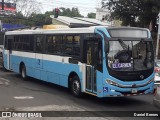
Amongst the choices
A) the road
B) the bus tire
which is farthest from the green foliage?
the road

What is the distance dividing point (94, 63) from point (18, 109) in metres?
3.21

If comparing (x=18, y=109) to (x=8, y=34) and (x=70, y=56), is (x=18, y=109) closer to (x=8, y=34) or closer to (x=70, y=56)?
(x=70, y=56)

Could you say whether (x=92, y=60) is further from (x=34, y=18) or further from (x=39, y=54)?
(x=34, y=18)

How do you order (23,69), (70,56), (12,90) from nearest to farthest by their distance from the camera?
(70,56) → (12,90) → (23,69)

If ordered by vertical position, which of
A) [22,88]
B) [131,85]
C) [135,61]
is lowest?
[22,88]

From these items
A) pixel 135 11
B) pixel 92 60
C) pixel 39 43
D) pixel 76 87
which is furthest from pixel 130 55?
pixel 135 11

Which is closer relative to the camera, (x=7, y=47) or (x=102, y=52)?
(x=102, y=52)

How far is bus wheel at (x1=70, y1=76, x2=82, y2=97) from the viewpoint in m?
13.3

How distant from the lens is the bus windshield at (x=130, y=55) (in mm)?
11922

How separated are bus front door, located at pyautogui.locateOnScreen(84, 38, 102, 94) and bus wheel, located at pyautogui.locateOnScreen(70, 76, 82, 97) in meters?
0.62

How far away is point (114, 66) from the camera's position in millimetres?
11859

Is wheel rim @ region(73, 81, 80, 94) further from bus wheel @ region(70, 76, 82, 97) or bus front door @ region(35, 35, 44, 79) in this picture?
bus front door @ region(35, 35, 44, 79)

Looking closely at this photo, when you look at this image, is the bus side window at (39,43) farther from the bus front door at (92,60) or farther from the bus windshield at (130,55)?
the bus windshield at (130,55)

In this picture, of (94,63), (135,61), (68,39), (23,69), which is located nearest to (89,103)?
(94,63)
